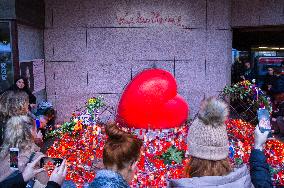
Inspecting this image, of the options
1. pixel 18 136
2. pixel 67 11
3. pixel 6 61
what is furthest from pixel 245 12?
pixel 18 136

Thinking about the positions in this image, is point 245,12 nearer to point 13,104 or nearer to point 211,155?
point 13,104

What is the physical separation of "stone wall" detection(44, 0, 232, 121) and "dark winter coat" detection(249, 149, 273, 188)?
25.3ft

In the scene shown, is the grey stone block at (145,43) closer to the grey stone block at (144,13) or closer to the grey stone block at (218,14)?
the grey stone block at (144,13)

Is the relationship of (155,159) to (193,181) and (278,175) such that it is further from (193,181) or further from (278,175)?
(193,181)

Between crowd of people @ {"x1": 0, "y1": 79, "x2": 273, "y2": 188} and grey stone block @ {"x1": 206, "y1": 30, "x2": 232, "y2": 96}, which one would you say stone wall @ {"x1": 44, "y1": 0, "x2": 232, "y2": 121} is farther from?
crowd of people @ {"x1": 0, "y1": 79, "x2": 273, "y2": 188}

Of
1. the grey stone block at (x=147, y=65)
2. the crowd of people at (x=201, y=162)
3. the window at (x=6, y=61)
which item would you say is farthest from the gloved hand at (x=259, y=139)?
the grey stone block at (x=147, y=65)

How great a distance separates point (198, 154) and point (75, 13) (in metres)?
8.00

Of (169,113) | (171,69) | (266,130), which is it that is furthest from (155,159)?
(171,69)

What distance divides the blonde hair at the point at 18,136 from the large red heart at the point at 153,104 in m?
3.88

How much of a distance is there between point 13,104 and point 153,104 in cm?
379

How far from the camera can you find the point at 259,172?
217 centimetres

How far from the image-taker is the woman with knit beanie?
2.11m

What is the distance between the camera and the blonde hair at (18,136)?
3.06 m

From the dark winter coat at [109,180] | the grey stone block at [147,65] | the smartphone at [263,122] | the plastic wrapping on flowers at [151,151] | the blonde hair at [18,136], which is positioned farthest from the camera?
the grey stone block at [147,65]
